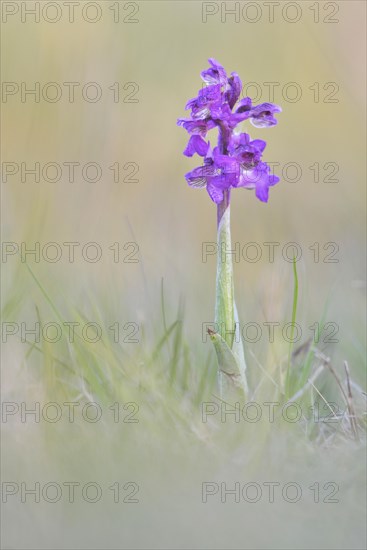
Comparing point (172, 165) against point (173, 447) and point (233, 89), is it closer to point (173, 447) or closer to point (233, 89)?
point (233, 89)

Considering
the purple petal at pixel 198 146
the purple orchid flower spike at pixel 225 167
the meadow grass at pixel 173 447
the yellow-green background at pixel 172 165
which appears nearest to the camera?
the meadow grass at pixel 173 447

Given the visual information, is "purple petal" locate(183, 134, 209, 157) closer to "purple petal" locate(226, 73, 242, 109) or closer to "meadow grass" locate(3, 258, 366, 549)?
"purple petal" locate(226, 73, 242, 109)

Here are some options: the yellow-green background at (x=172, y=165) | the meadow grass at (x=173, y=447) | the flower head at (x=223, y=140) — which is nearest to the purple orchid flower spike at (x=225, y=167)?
the flower head at (x=223, y=140)

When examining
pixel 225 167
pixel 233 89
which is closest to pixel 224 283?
pixel 225 167

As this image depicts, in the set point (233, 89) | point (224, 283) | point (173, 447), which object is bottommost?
point (173, 447)

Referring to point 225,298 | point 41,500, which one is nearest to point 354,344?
point 225,298

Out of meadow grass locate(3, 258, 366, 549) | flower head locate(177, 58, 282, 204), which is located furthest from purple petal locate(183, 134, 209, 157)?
meadow grass locate(3, 258, 366, 549)

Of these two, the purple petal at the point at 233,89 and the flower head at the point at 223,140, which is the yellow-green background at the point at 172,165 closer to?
the flower head at the point at 223,140

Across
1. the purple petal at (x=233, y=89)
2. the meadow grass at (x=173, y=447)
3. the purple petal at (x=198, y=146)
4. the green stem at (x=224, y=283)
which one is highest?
the purple petal at (x=233, y=89)
